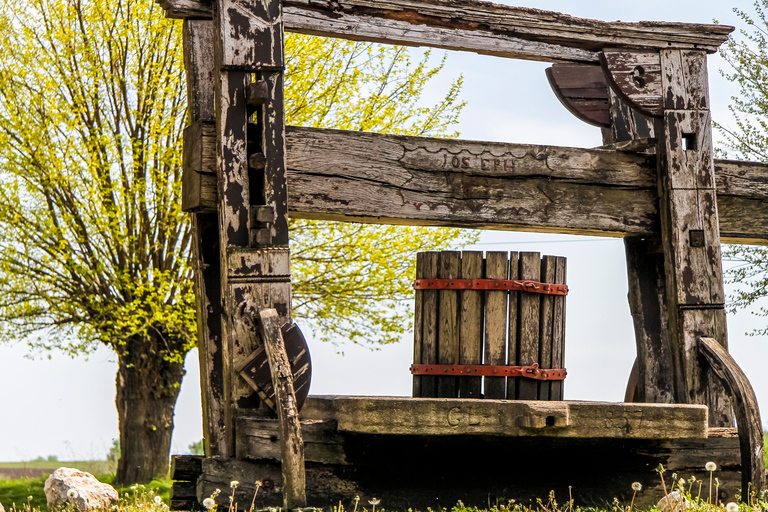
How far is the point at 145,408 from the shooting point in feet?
38.4

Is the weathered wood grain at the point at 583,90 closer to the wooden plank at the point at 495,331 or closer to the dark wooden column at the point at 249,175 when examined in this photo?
the wooden plank at the point at 495,331

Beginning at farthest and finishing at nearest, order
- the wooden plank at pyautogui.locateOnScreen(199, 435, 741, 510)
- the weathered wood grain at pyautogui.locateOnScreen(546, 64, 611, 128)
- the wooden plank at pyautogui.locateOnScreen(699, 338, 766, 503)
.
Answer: the weathered wood grain at pyautogui.locateOnScreen(546, 64, 611, 128) → the wooden plank at pyautogui.locateOnScreen(699, 338, 766, 503) → the wooden plank at pyautogui.locateOnScreen(199, 435, 741, 510)

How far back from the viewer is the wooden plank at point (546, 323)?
18.4 feet

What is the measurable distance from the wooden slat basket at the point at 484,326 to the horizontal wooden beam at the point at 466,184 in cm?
39

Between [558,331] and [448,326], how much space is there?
0.83m

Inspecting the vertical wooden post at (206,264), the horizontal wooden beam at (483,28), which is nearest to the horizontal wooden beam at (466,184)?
the vertical wooden post at (206,264)

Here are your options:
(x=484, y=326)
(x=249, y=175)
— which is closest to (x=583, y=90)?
(x=484, y=326)

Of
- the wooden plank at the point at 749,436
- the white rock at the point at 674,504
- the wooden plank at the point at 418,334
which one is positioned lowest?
the white rock at the point at 674,504

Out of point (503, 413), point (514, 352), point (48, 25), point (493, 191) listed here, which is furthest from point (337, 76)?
point (503, 413)

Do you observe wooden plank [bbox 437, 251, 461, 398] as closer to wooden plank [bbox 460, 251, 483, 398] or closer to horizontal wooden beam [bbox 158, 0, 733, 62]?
wooden plank [bbox 460, 251, 483, 398]

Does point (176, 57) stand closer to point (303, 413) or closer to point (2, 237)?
point (2, 237)

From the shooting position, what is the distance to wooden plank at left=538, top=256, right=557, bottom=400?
561 cm

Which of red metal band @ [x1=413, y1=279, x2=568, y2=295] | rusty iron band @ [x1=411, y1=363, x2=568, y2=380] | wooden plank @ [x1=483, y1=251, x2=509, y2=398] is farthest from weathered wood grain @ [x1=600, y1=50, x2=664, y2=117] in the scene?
rusty iron band @ [x1=411, y1=363, x2=568, y2=380]

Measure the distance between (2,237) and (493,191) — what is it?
8072 mm
